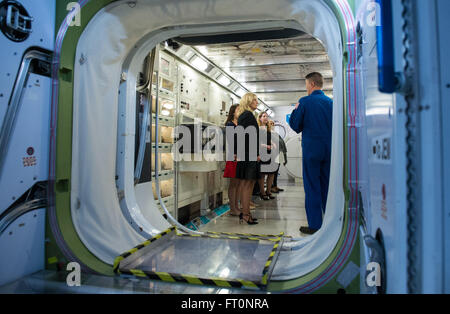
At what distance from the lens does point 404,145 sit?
1.12 metres

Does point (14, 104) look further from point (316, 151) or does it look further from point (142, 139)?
point (316, 151)

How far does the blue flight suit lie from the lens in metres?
3.94

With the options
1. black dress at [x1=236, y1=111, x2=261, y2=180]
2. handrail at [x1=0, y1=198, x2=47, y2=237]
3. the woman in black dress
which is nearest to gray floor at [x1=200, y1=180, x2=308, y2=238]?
the woman in black dress

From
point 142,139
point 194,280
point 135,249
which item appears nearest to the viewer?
point 194,280

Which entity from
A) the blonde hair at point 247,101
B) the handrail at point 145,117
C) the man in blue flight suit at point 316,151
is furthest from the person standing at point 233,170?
the handrail at point 145,117

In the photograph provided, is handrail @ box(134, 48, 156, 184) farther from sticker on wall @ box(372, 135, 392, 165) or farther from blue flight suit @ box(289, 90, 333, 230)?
sticker on wall @ box(372, 135, 392, 165)

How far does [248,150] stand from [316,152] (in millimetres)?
1327

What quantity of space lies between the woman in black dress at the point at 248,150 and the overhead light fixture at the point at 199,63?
1.43m

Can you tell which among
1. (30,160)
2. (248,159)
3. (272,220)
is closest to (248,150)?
(248,159)

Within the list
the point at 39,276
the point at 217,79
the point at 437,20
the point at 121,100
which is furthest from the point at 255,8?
the point at 217,79

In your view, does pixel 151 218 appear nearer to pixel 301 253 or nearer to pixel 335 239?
pixel 301 253

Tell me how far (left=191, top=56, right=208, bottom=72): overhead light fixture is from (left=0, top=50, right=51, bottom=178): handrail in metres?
3.39

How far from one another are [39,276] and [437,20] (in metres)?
3.18

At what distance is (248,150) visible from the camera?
16.4 feet
